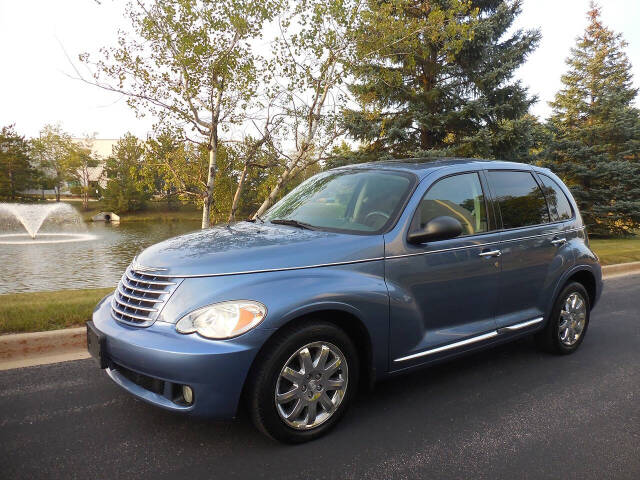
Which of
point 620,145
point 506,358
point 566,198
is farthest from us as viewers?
point 620,145

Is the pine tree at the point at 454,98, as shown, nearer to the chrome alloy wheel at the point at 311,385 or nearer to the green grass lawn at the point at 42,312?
the green grass lawn at the point at 42,312

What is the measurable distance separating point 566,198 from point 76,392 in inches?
190

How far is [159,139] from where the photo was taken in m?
12.2

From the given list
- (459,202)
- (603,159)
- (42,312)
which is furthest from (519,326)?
(603,159)

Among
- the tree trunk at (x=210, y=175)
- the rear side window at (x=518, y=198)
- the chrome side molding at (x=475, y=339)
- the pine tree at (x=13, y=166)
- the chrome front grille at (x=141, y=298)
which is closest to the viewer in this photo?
the chrome front grille at (x=141, y=298)

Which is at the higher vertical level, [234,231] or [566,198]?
[566,198]

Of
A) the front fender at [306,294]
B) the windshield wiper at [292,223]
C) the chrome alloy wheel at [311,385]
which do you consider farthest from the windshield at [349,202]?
the chrome alloy wheel at [311,385]

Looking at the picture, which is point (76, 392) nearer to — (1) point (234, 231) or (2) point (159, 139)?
(1) point (234, 231)

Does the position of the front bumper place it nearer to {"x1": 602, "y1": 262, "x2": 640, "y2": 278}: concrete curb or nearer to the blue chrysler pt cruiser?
the blue chrysler pt cruiser

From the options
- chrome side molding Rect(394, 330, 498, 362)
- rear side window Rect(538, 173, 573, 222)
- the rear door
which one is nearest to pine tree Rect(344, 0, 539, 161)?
rear side window Rect(538, 173, 573, 222)

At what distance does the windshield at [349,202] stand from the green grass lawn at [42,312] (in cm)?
256

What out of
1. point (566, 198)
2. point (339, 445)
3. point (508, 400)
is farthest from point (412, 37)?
point (339, 445)

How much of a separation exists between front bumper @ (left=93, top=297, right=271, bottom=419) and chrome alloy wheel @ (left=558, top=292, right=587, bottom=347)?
331 cm

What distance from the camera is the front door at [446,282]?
3178 millimetres
